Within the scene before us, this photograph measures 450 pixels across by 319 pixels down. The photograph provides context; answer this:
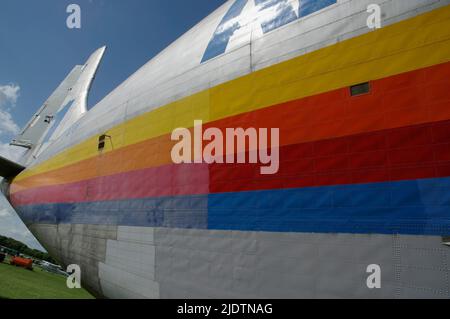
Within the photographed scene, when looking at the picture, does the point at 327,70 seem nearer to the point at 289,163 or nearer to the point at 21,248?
the point at 289,163

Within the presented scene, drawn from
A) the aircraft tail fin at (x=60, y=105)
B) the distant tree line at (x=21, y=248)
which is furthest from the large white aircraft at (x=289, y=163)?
the distant tree line at (x=21, y=248)

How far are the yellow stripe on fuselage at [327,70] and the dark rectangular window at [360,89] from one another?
0.07 meters

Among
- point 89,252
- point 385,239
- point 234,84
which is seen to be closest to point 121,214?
point 89,252

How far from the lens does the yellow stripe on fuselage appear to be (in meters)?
3.33

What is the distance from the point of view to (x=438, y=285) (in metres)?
2.93

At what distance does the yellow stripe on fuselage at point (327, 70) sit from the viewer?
3.33 meters

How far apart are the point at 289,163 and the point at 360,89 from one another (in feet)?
4.17

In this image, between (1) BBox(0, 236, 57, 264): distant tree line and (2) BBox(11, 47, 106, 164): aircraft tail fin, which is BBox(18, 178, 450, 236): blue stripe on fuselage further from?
(1) BBox(0, 236, 57, 264): distant tree line

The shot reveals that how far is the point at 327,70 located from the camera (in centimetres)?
398

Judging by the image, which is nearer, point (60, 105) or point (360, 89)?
point (360, 89)

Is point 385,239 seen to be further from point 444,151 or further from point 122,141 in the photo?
point 122,141

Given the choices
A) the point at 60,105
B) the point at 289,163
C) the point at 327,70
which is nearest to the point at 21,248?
the point at 60,105

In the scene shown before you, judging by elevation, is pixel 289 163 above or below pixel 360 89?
below

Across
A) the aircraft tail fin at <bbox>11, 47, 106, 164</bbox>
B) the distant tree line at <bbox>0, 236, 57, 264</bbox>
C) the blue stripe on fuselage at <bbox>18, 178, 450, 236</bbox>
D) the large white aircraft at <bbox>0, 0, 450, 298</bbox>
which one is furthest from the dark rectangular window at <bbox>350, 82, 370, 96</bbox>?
the distant tree line at <bbox>0, 236, 57, 264</bbox>
